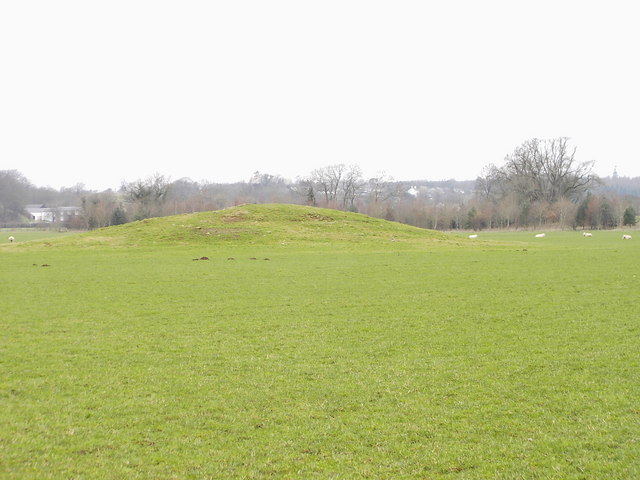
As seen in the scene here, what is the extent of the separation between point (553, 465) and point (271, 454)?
325 cm

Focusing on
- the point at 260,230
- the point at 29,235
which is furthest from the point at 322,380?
the point at 29,235

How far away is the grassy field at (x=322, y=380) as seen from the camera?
625 cm

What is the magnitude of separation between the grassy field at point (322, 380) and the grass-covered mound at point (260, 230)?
90.4 ft

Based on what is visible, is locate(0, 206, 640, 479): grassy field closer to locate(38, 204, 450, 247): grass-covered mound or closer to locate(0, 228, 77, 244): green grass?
locate(38, 204, 450, 247): grass-covered mound

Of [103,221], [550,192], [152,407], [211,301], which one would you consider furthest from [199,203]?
[152,407]

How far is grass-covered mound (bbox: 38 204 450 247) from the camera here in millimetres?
48875

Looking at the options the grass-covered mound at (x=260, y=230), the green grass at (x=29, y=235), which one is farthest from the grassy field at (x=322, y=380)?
the green grass at (x=29, y=235)

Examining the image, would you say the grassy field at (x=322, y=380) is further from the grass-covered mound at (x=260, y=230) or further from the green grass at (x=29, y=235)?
the green grass at (x=29, y=235)

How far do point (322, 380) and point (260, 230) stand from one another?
1719 inches

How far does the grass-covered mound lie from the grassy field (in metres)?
27.6

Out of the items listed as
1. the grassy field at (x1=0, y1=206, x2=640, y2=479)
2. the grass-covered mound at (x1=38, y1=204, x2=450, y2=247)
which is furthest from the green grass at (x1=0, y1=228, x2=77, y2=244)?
the grassy field at (x1=0, y1=206, x2=640, y2=479)

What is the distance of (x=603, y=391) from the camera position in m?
8.30

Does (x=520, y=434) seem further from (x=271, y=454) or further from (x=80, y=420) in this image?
(x=80, y=420)

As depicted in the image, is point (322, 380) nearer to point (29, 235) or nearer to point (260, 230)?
point (260, 230)
